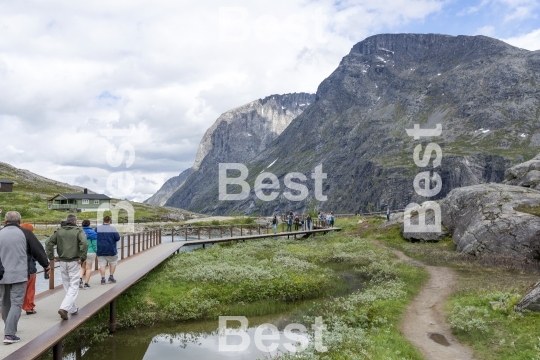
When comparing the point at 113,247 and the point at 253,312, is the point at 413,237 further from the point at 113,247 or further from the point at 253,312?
the point at 113,247

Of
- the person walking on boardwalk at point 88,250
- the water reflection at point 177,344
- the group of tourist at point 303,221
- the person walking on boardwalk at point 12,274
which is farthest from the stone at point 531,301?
the group of tourist at point 303,221

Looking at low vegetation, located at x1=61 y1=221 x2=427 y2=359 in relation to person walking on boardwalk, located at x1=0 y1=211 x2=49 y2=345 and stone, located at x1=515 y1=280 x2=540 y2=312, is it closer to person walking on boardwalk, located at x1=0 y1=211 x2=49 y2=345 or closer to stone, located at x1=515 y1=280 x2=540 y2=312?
stone, located at x1=515 y1=280 x2=540 y2=312

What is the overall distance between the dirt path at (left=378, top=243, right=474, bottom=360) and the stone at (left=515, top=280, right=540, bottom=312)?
2.93 meters

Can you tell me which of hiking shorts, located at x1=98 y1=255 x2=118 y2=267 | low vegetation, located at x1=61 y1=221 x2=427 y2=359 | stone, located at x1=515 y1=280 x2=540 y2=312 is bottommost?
low vegetation, located at x1=61 y1=221 x2=427 y2=359

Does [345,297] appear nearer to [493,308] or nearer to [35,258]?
[493,308]

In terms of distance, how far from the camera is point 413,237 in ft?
147

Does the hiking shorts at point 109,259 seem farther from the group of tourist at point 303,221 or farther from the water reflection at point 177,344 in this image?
the group of tourist at point 303,221

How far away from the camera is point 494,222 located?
33719mm

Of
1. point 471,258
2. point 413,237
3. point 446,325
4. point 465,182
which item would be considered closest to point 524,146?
point 465,182

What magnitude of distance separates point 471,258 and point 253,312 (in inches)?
750

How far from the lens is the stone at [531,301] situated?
52.2ft

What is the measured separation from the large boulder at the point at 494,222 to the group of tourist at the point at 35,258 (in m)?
28.0

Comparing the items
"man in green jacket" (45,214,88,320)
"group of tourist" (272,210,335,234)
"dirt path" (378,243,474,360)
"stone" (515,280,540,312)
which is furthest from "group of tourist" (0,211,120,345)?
"group of tourist" (272,210,335,234)

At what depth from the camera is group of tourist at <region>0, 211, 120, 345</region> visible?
10.5 meters
